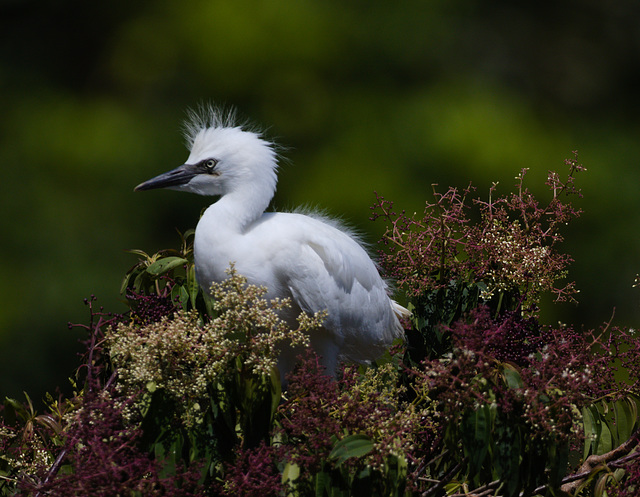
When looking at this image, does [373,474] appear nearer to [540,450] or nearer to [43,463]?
[540,450]

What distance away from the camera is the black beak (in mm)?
2016

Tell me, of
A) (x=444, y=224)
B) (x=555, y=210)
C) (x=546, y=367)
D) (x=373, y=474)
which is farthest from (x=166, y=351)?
(x=555, y=210)

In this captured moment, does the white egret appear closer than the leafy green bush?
No

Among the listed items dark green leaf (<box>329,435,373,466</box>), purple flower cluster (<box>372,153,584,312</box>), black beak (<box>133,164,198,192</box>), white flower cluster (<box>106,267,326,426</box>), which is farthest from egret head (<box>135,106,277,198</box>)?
dark green leaf (<box>329,435,373,466</box>)

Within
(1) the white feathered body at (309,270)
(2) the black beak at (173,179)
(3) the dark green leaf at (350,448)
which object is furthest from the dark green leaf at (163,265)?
(3) the dark green leaf at (350,448)

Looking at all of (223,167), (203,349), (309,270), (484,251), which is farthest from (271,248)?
(203,349)

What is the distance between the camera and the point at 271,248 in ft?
6.38

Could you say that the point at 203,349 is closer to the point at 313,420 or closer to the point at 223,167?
the point at 313,420

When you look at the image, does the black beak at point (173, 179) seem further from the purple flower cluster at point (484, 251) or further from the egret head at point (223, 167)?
the purple flower cluster at point (484, 251)

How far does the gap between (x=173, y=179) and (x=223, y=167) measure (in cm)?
13

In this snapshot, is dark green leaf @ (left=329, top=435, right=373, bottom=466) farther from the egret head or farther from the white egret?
the egret head

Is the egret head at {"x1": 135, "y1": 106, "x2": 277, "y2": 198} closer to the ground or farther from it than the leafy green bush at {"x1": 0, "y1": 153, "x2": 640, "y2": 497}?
farther from it

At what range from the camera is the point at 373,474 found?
1.29 m

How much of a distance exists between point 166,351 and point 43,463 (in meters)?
0.41
